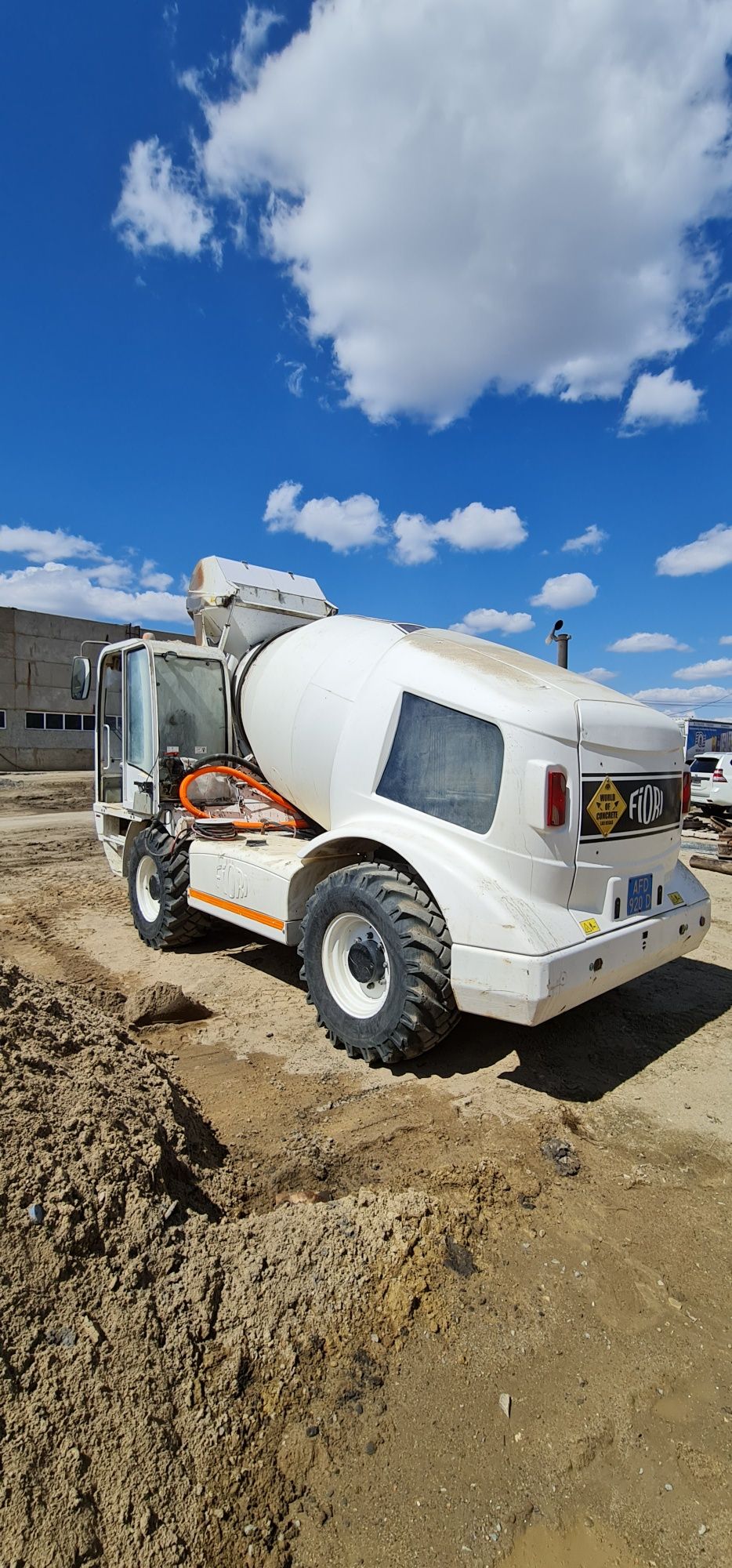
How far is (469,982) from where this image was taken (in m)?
3.67

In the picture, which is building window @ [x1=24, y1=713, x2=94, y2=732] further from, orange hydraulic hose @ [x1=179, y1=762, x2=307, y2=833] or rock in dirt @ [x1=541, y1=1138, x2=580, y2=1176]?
rock in dirt @ [x1=541, y1=1138, x2=580, y2=1176]

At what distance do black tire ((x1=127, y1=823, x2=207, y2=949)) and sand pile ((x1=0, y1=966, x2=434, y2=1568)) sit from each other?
10.2ft

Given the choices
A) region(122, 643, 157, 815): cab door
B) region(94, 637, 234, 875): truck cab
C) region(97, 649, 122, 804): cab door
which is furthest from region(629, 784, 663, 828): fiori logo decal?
region(97, 649, 122, 804): cab door

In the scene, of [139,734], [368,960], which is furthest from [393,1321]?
[139,734]

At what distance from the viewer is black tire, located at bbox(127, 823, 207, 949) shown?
245 inches

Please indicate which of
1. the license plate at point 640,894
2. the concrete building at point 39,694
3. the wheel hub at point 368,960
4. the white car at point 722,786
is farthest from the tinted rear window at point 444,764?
the concrete building at point 39,694

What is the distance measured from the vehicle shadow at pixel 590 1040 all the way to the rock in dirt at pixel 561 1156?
1.68 feet

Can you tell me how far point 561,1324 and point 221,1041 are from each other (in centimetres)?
278

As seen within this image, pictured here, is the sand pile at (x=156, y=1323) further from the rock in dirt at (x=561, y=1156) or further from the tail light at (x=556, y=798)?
the tail light at (x=556, y=798)

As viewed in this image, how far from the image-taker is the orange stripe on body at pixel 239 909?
500 cm

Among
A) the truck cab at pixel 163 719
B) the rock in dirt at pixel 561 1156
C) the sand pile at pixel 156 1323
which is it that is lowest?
the rock in dirt at pixel 561 1156

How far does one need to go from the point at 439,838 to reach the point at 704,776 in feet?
47.9

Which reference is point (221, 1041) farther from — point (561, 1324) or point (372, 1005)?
point (561, 1324)

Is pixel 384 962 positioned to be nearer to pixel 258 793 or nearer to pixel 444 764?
pixel 444 764
